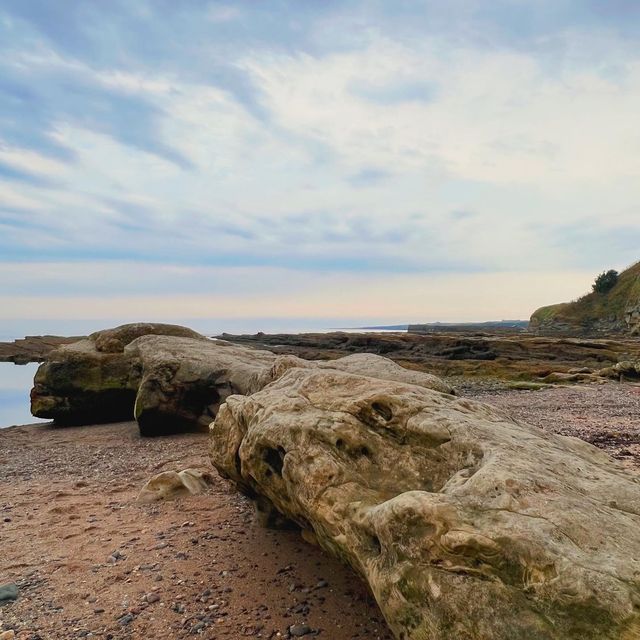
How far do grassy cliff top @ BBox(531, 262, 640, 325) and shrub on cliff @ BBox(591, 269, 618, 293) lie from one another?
83 centimetres

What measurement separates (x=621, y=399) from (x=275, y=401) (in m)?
23.5

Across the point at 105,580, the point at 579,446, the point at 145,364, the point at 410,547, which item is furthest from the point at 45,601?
the point at 145,364

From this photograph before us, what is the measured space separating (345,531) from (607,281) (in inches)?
4736

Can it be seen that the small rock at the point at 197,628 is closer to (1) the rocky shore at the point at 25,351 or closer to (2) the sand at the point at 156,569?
(2) the sand at the point at 156,569

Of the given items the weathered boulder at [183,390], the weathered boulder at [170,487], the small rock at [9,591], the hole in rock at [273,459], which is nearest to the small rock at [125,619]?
the small rock at [9,591]

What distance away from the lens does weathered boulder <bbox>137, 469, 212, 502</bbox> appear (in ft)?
33.0

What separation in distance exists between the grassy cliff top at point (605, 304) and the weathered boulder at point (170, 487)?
10180cm

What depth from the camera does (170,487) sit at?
10.2 metres

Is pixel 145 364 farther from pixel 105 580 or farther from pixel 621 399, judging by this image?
pixel 621 399

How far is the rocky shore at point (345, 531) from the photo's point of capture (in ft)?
12.5

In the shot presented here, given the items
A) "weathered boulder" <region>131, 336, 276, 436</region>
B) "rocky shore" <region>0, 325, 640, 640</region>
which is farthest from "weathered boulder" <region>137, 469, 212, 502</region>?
"weathered boulder" <region>131, 336, 276, 436</region>

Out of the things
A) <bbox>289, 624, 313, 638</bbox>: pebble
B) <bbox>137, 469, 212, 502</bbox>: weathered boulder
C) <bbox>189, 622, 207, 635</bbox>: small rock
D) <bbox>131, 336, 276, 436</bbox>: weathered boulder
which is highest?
<bbox>131, 336, 276, 436</bbox>: weathered boulder

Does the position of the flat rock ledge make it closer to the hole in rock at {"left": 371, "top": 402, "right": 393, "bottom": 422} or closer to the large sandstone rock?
the large sandstone rock

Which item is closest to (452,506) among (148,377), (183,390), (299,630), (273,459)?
(299,630)
